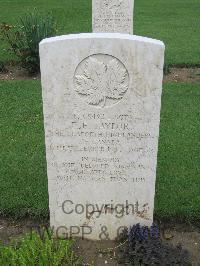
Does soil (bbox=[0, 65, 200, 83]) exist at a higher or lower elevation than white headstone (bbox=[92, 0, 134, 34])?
lower

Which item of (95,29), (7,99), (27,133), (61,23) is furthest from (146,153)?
(61,23)

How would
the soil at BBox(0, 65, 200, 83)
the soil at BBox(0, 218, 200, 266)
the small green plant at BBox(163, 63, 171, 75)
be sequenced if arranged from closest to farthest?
the soil at BBox(0, 218, 200, 266) < the soil at BBox(0, 65, 200, 83) < the small green plant at BBox(163, 63, 171, 75)

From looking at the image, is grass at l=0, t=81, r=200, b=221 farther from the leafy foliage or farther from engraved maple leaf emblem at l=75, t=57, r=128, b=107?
engraved maple leaf emblem at l=75, t=57, r=128, b=107

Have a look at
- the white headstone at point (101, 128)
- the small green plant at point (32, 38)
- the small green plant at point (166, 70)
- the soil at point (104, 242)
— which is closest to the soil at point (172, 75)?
the small green plant at point (166, 70)

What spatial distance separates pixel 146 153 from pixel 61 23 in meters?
10.9

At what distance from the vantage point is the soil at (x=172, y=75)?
30.3ft

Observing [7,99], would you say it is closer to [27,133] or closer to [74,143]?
[27,133]

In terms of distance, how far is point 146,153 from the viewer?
3.95 metres

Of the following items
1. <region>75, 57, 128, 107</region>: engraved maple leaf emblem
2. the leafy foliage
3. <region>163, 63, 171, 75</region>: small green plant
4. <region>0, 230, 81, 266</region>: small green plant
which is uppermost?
<region>75, 57, 128, 107</region>: engraved maple leaf emblem

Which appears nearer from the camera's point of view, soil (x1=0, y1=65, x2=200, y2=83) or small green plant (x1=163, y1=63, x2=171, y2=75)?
soil (x1=0, y1=65, x2=200, y2=83)

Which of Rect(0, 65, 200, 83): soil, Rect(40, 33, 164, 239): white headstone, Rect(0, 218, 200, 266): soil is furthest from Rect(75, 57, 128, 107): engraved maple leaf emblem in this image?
Rect(0, 65, 200, 83): soil

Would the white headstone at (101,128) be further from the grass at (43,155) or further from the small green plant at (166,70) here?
the small green plant at (166,70)

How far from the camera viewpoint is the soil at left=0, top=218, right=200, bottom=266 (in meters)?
4.09

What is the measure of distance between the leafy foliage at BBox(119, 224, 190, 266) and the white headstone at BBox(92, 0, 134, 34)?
6.00 m
